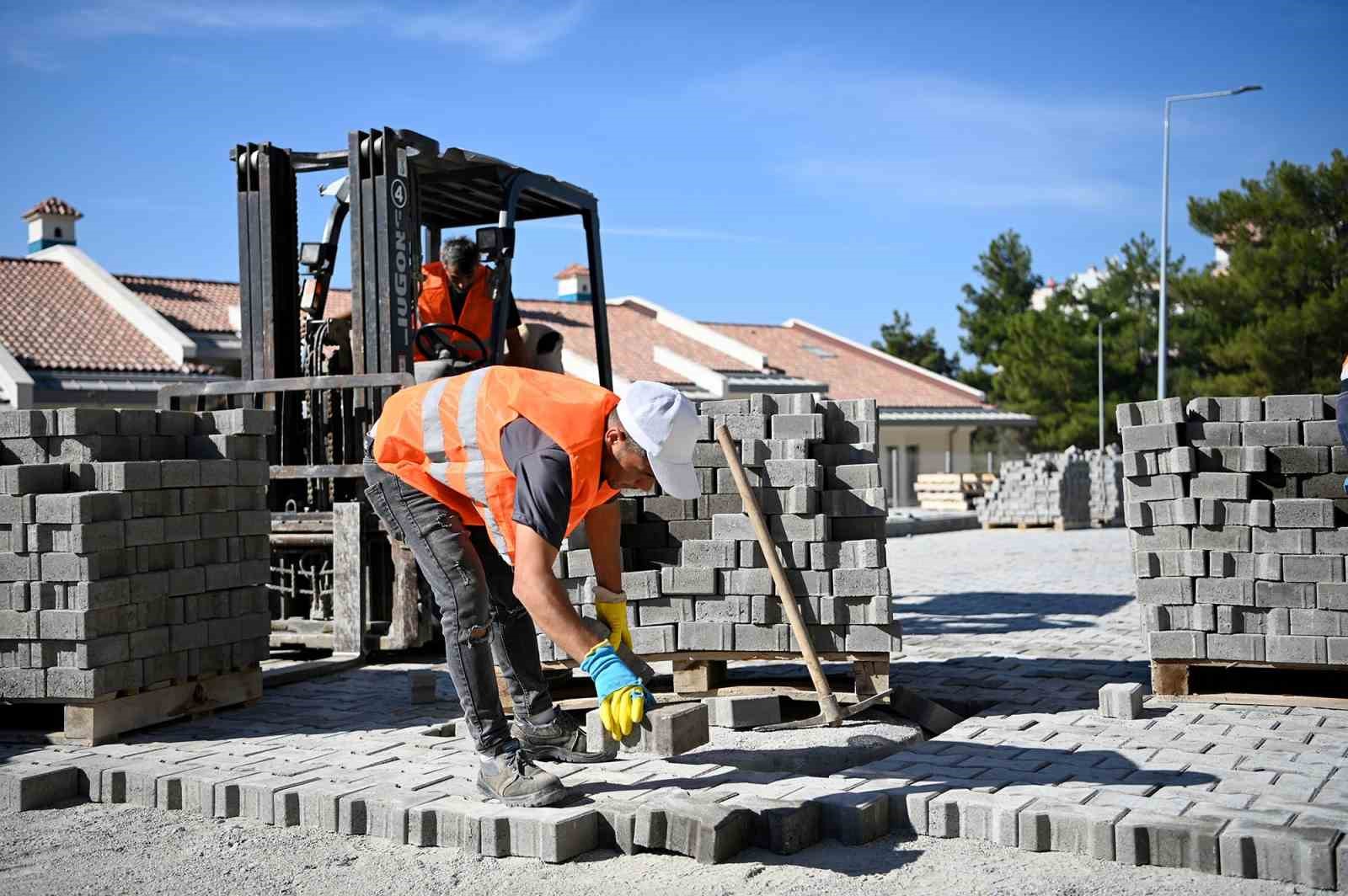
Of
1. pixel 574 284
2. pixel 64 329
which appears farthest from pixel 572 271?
pixel 64 329

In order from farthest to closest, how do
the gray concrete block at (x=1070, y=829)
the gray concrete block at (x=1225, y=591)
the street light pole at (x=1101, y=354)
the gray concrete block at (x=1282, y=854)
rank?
the street light pole at (x=1101, y=354) → the gray concrete block at (x=1225, y=591) → the gray concrete block at (x=1070, y=829) → the gray concrete block at (x=1282, y=854)

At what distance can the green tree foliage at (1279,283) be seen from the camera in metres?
32.8

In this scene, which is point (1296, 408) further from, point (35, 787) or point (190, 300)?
point (190, 300)

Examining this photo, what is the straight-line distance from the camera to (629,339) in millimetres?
38531

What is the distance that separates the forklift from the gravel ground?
347 cm

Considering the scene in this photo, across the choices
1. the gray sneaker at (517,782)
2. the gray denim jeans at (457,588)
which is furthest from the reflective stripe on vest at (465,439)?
the gray sneaker at (517,782)

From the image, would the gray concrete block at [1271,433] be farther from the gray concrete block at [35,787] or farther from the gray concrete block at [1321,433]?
the gray concrete block at [35,787]

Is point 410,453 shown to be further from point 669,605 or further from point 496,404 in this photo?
point 669,605

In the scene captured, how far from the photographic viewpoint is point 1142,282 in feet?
169

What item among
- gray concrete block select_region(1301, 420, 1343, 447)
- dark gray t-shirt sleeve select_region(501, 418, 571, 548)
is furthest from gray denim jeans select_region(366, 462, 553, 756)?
gray concrete block select_region(1301, 420, 1343, 447)

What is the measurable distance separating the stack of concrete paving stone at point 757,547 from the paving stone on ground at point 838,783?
0.81m

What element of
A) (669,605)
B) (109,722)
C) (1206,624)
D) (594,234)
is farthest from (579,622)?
(594,234)

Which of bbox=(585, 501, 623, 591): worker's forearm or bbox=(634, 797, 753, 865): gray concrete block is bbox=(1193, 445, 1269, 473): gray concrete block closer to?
bbox=(585, 501, 623, 591): worker's forearm

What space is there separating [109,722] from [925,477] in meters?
28.7
